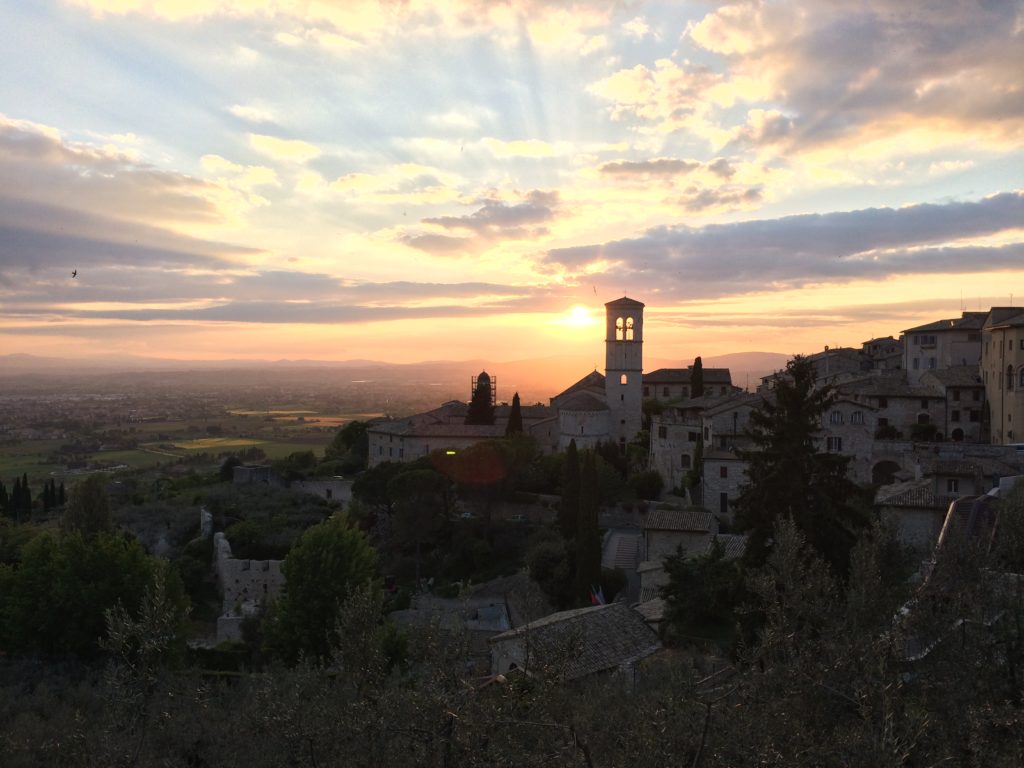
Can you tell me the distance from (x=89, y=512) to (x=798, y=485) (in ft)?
102

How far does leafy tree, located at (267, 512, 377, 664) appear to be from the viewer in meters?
23.2

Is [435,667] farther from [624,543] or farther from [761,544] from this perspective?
[624,543]

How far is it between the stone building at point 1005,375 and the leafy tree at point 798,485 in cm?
2351

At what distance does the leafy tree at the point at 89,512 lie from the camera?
34.3 m

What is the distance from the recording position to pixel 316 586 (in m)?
24.2

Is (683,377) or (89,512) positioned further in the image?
(683,377)

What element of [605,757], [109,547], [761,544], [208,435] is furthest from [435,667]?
→ [208,435]

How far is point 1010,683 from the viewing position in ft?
32.2

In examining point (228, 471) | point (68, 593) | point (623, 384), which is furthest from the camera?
point (228, 471)

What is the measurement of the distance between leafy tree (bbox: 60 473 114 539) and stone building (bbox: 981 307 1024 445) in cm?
4356

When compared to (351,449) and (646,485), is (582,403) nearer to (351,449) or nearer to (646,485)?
(646,485)

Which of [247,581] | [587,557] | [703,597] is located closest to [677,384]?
[587,557]

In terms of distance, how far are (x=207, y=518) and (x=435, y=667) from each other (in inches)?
1331

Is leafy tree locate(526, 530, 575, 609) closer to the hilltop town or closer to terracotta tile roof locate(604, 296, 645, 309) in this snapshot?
the hilltop town
